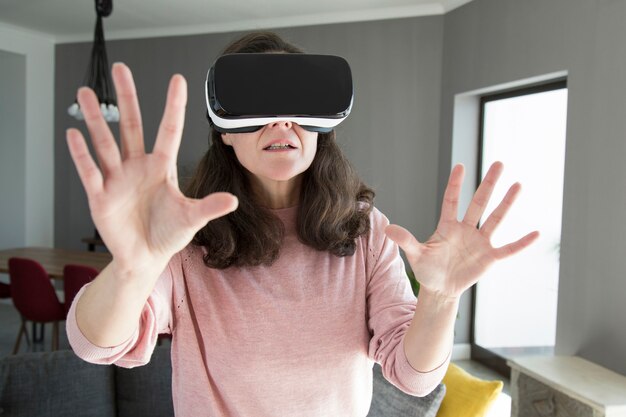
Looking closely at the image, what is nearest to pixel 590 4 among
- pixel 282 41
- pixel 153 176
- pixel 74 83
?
pixel 282 41

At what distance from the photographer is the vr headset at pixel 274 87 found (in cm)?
89

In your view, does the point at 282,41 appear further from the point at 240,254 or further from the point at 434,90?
the point at 434,90

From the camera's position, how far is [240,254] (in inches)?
40.4

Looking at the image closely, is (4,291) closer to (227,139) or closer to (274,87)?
(227,139)

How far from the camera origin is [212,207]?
73 centimetres

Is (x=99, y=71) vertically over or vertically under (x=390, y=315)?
over

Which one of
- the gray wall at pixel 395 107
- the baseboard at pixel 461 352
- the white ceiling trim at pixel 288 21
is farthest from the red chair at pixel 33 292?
the baseboard at pixel 461 352

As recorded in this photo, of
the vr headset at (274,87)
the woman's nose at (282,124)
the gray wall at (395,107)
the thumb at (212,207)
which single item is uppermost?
the gray wall at (395,107)

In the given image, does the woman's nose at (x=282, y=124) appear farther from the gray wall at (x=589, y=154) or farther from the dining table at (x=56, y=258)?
the dining table at (x=56, y=258)

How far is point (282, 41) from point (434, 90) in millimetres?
3929

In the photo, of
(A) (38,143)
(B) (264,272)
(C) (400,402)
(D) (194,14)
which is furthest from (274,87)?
(A) (38,143)

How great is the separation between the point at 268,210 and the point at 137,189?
38 cm

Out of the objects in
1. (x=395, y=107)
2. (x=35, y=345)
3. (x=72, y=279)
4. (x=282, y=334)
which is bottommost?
(x=35, y=345)

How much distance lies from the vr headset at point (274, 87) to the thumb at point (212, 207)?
8.4 inches
